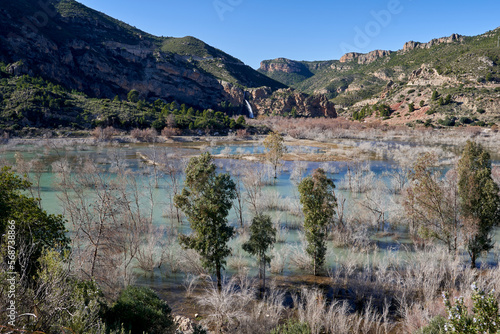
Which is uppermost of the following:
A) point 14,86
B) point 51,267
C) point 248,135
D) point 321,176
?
point 14,86

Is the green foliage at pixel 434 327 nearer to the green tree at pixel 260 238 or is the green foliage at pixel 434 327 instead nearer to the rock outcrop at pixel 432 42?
the green tree at pixel 260 238

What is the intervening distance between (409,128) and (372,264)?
237ft

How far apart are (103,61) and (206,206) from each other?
368ft

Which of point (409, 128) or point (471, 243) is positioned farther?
point (409, 128)

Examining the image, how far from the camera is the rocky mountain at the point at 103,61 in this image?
84.6 m

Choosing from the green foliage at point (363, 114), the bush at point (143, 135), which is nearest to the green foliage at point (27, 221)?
the bush at point (143, 135)

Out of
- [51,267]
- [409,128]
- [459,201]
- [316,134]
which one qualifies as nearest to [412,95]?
[409,128]

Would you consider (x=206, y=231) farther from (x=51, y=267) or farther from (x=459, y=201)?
(x=459, y=201)

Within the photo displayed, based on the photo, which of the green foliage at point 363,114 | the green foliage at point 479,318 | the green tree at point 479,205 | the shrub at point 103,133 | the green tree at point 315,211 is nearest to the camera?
the green foliage at point 479,318

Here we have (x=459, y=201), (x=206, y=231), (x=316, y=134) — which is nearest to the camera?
(x=206, y=231)

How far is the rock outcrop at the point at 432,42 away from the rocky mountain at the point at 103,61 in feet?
224

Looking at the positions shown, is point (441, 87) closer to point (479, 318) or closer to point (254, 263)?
point (254, 263)

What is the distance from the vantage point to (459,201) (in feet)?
48.6

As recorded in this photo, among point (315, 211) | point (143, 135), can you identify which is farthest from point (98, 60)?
point (315, 211)
